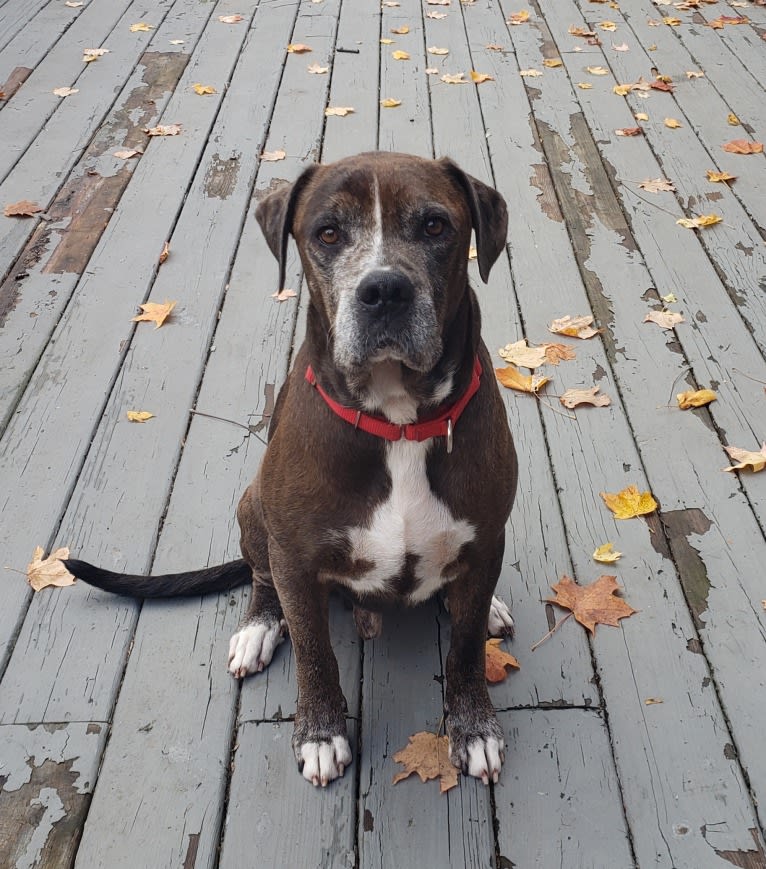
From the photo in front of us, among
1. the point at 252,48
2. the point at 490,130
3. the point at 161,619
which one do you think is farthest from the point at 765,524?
the point at 252,48

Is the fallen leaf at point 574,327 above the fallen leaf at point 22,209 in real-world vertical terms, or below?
below

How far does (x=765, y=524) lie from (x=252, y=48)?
194 inches

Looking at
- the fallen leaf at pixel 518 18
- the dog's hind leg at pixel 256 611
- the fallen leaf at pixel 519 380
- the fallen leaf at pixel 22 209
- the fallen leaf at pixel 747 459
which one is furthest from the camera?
the fallen leaf at pixel 518 18

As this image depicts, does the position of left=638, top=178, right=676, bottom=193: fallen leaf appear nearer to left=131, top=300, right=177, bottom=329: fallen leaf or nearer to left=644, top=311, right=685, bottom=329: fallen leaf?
left=644, top=311, right=685, bottom=329: fallen leaf

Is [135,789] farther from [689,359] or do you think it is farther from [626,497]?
[689,359]

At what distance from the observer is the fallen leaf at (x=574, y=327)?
386cm

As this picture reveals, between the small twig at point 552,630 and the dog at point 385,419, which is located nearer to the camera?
the dog at point 385,419

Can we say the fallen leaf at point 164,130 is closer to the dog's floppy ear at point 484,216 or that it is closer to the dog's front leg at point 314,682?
the dog's floppy ear at point 484,216

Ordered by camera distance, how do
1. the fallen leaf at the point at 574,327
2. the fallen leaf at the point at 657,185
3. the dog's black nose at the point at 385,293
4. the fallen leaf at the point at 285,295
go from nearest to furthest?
the dog's black nose at the point at 385,293
the fallen leaf at the point at 574,327
the fallen leaf at the point at 285,295
the fallen leaf at the point at 657,185

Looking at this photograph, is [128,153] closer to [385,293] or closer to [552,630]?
[385,293]

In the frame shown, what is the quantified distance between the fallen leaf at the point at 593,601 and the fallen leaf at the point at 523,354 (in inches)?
44.1

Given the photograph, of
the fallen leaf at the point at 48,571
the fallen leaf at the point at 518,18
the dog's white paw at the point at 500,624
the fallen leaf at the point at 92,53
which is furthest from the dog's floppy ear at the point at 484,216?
the fallen leaf at the point at 518,18

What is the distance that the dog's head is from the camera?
6.83 ft

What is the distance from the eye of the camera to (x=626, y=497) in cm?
309
